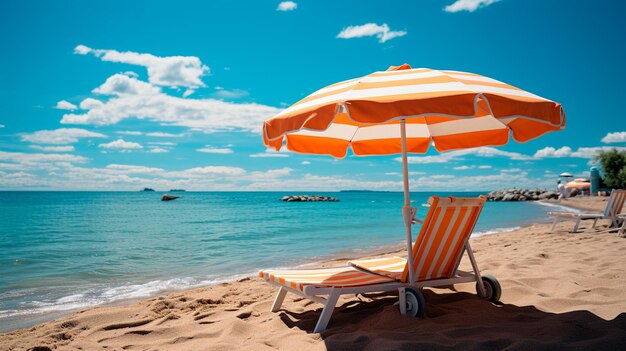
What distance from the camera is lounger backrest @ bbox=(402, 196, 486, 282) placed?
3523mm

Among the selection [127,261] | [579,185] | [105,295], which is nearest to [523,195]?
[579,185]

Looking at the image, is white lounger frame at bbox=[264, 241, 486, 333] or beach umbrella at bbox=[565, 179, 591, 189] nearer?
white lounger frame at bbox=[264, 241, 486, 333]

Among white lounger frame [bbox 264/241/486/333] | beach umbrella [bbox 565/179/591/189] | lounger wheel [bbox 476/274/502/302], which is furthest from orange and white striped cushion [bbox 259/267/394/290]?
beach umbrella [bbox 565/179/591/189]

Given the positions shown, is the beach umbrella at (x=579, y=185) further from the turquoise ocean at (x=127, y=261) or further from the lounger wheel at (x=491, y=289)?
the lounger wheel at (x=491, y=289)

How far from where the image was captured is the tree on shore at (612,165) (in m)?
41.5

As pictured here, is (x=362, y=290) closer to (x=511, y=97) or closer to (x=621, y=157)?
(x=511, y=97)

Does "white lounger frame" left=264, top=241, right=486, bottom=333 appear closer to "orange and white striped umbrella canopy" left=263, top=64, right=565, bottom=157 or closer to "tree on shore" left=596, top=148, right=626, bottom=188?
"orange and white striped umbrella canopy" left=263, top=64, right=565, bottom=157

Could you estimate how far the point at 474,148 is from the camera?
500 centimetres

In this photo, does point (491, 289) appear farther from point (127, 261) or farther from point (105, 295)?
point (127, 261)

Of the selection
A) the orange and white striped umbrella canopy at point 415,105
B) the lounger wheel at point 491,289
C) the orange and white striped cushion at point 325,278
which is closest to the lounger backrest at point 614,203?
the orange and white striped umbrella canopy at point 415,105

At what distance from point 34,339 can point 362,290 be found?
303 cm

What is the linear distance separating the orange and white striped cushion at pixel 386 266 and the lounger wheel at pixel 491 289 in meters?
0.76

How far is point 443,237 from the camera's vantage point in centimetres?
367

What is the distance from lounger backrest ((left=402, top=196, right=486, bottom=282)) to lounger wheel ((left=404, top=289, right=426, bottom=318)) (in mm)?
207
